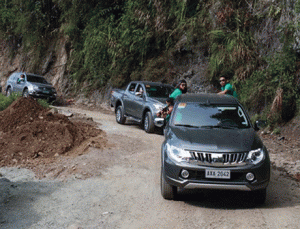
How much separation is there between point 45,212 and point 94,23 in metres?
20.1

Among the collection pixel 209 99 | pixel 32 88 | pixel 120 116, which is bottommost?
pixel 32 88

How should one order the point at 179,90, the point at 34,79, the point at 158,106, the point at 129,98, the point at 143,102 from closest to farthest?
the point at 179,90 < the point at 158,106 < the point at 143,102 < the point at 129,98 < the point at 34,79

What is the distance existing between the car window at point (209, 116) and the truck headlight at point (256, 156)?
894 mm

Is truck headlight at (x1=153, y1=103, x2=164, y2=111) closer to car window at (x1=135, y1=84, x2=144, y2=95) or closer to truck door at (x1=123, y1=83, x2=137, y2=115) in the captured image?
car window at (x1=135, y1=84, x2=144, y2=95)

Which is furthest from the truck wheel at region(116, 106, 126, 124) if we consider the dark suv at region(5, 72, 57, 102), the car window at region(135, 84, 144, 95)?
the dark suv at region(5, 72, 57, 102)

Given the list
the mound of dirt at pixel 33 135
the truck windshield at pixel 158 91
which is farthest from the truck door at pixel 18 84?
the truck windshield at pixel 158 91

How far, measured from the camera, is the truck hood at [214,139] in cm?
→ 558

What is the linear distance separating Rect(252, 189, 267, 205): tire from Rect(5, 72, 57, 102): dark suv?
17.5 meters

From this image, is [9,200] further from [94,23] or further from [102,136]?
[94,23]

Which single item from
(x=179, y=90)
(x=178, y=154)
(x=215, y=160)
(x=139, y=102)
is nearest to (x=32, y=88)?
(x=139, y=102)

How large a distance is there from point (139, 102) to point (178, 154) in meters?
8.25

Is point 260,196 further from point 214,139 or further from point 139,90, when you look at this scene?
point 139,90

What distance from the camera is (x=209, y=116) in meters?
6.65

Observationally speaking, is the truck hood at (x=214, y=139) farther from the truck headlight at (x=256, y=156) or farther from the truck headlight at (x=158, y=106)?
the truck headlight at (x=158, y=106)
